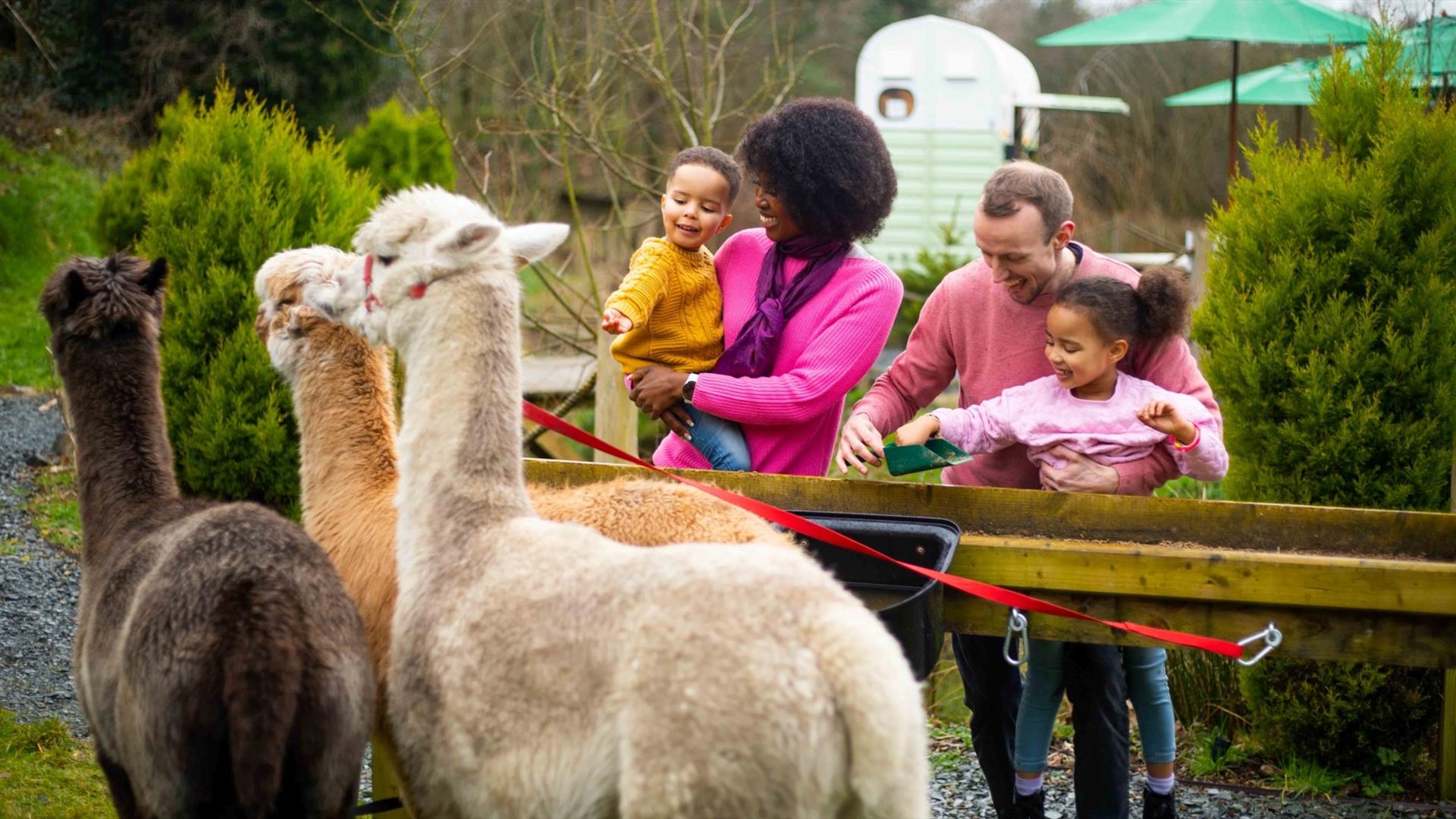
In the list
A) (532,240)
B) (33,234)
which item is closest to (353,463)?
(532,240)

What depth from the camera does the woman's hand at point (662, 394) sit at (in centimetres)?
379

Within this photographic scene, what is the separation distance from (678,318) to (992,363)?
38.2 inches

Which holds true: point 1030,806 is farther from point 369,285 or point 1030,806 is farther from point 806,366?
point 369,285

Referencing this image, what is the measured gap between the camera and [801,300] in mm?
3764

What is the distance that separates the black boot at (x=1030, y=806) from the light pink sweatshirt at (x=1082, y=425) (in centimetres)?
102

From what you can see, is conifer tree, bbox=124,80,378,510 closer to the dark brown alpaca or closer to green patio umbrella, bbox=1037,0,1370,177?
the dark brown alpaca

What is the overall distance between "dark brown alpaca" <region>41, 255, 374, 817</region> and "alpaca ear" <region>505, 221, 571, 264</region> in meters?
0.75

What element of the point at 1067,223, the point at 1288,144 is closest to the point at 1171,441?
the point at 1067,223

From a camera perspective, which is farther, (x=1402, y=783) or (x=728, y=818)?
(x=1402, y=783)

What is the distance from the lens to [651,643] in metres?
2.07

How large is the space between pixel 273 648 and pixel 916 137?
1463cm

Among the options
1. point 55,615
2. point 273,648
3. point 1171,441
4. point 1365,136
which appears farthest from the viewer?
point 55,615

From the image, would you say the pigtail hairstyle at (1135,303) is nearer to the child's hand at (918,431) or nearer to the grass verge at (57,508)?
the child's hand at (918,431)

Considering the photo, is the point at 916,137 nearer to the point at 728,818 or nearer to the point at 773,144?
the point at 773,144
